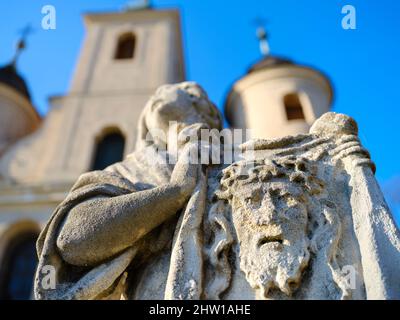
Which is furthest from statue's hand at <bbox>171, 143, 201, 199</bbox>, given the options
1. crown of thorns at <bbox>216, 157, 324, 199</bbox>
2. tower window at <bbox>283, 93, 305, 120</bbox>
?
tower window at <bbox>283, 93, 305, 120</bbox>

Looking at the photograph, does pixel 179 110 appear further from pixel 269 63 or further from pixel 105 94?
pixel 269 63

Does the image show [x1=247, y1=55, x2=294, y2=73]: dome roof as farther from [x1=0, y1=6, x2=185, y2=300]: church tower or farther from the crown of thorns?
the crown of thorns

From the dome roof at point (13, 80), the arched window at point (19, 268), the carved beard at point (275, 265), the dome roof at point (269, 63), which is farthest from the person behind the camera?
the dome roof at point (13, 80)

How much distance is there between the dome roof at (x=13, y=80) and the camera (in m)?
18.6

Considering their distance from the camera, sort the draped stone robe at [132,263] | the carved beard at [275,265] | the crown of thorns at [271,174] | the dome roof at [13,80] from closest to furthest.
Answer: the carved beard at [275,265] → the draped stone robe at [132,263] → the crown of thorns at [271,174] → the dome roof at [13,80]

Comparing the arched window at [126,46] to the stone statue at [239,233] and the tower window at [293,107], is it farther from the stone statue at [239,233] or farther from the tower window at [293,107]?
the stone statue at [239,233]

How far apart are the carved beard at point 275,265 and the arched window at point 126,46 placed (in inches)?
685

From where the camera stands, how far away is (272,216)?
2.18 meters

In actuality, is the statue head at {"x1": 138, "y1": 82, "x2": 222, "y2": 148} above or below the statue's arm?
above

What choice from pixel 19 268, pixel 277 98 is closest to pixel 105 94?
pixel 277 98

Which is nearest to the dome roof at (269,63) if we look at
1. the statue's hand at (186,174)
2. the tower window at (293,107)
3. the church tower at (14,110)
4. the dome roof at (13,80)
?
the tower window at (293,107)

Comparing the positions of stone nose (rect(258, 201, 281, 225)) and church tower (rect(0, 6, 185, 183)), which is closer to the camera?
stone nose (rect(258, 201, 281, 225))

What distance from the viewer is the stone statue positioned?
2016 mm
